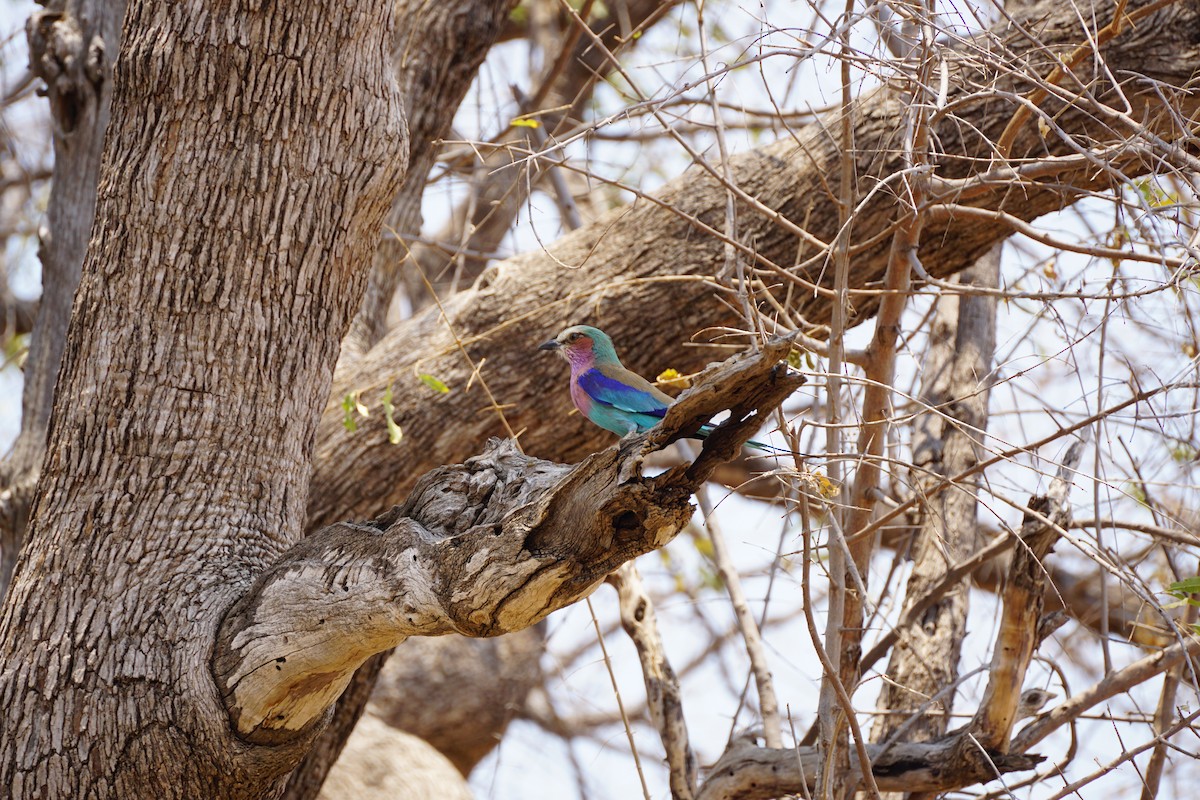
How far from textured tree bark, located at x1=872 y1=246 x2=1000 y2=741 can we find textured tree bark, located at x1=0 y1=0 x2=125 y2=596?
286 centimetres

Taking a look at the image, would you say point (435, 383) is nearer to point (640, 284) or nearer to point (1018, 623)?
point (640, 284)

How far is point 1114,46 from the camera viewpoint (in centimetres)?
349

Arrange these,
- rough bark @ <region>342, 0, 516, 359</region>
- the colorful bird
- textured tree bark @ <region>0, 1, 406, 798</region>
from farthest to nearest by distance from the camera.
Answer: rough bark @ <region>342, 0, 516, 359</region> < the colorful bird < textured tree bark @ <region>0, 1, 406, 798</region>

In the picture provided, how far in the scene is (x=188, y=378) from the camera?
8.88ft

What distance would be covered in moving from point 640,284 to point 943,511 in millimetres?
1263

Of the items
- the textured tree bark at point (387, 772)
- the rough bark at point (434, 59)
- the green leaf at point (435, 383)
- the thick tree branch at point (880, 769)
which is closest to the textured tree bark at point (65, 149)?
the rough bark at point (434, 59)

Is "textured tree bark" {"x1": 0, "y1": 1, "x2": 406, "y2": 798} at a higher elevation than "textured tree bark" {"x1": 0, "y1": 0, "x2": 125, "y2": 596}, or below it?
below

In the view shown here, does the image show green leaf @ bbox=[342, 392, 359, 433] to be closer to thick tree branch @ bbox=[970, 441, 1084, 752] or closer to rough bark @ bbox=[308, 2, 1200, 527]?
rough bark @ bbox=[308, 2, 1200, 527]

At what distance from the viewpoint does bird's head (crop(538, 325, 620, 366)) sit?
343cm

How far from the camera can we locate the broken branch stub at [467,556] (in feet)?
6.20

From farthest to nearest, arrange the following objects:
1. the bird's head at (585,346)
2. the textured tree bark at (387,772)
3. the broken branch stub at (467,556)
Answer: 1. the textured tree bark at (387,772)
2. the bird's head at (585,346)
3. the broken branch stub at (467,556)

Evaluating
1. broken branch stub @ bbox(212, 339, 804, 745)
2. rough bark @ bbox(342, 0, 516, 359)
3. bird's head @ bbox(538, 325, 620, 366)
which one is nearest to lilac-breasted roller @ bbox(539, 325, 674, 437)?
bird's head @ bbox(538, 325, 620, 366)

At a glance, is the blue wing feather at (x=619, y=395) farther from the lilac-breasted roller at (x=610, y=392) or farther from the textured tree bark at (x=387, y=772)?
the textured tree bark at (x=387, y=772)

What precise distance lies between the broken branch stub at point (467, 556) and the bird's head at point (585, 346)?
103 cm
